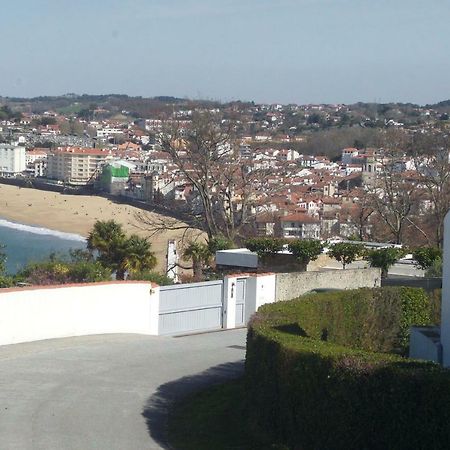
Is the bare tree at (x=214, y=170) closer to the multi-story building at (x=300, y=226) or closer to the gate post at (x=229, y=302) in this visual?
the gate post at (x=229, y=302)

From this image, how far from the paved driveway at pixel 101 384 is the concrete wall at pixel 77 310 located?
27cm

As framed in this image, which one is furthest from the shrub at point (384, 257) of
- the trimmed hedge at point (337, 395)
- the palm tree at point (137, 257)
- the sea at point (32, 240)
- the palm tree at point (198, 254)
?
the sea at point (32, 240)

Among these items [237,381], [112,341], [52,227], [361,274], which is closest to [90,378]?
[237,381]

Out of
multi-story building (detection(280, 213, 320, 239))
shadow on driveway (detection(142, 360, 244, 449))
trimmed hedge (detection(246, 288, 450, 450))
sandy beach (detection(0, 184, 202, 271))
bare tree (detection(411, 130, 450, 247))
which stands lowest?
sandy beach (detection(0, 184, 202, 271))

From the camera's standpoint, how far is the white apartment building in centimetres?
A: 12403

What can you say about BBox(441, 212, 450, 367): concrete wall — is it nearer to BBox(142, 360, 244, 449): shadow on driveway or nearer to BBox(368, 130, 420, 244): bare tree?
BBox(142, 360, 244, 449): shadow on driveway

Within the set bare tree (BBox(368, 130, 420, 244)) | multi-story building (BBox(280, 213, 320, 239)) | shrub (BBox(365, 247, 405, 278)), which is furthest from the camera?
multi-story building (BBox(280, 213, 320, 239))

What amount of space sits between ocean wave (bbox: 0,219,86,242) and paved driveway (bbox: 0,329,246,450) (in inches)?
1766

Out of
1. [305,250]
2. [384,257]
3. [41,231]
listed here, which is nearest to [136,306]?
[305,250]

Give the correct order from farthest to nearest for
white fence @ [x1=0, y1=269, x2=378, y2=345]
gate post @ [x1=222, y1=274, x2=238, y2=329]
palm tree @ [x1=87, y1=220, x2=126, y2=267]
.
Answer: palm tree @ [x1=87, y1=220, x2=126, y2=267]
gate post @ [x1=222, y1=274, x2=238, y2=329]
white fence @ [x1=0, y1=269, x2=378, y2=345]

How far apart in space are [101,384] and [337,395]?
5.00 m

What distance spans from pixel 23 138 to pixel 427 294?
15812 centimetres

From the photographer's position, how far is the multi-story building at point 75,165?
4503 inches

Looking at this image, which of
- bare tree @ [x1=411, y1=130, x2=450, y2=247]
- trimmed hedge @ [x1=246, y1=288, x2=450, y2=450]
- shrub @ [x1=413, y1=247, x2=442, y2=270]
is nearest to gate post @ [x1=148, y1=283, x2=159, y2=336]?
trimmed hedge @ [x1=246, y1=288, x2=450, y2=450]
